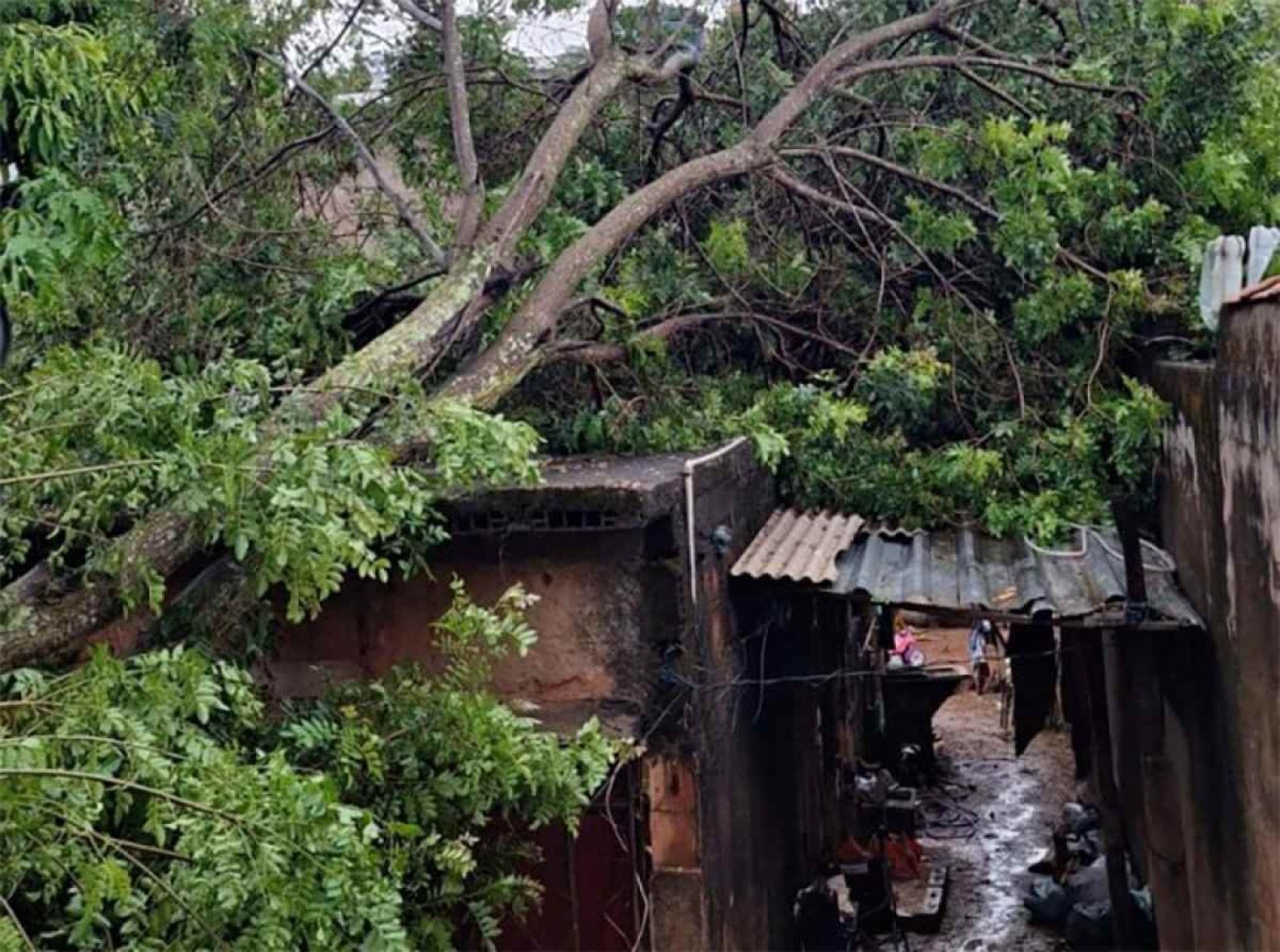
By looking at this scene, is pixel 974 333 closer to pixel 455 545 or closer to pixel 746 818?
pixel 746 818

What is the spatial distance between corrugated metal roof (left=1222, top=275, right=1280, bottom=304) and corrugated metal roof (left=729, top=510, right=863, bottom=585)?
2522mm

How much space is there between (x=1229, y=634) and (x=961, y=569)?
1.93 meters

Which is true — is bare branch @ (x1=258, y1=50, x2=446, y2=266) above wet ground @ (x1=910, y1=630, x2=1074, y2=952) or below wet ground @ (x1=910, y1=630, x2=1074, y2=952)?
above

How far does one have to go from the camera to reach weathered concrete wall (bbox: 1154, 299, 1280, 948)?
5.41m

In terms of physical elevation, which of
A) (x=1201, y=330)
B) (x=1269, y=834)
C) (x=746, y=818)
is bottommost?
(x=746, y=818)

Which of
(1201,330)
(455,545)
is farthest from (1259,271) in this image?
(455,545)

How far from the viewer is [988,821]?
14.5 metres

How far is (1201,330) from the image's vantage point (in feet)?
26.8

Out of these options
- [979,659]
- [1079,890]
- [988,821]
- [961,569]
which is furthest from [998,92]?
[979,659]

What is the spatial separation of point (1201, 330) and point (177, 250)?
19.8 feet

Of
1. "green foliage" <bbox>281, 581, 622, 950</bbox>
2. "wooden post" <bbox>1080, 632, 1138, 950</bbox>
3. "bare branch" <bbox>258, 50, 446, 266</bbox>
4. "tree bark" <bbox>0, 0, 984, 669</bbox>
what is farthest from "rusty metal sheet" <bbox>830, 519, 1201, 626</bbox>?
"bare branch" <bbox>258, 50, 446, 266</bbox>

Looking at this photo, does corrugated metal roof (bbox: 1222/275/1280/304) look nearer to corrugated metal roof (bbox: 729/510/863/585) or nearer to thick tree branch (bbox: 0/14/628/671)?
corrugated metal roof (bbox: 729/510/863/585)

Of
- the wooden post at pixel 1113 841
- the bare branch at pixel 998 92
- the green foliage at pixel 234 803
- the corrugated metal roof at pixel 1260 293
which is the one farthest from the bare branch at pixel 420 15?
the wooden post at pixel 1113 841

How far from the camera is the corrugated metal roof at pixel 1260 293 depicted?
5.22 m
